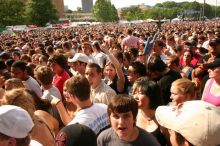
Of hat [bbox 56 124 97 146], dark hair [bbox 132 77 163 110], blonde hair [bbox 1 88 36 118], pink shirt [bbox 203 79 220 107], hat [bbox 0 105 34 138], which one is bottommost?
pink shirt [bbox 203 79 220 107]

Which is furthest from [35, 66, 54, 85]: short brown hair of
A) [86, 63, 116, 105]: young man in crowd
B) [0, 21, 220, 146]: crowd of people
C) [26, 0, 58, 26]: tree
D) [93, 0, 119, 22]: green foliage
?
[93, 0, 119, 22]: green foliage

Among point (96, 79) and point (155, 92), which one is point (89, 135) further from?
point (96, 79)

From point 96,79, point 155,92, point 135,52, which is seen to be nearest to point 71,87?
point 155,92

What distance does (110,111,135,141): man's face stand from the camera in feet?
9.96

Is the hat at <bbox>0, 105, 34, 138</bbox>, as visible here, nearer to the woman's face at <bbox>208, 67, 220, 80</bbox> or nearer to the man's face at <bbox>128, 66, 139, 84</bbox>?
the woman's face at <bbox>208, 67, 220, 80</bbox>

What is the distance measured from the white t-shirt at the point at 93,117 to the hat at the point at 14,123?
1.13 meters

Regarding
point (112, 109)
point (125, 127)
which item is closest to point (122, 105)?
point (112, 109)

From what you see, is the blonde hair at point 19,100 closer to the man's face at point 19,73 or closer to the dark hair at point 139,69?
the dark hair at point 139,69

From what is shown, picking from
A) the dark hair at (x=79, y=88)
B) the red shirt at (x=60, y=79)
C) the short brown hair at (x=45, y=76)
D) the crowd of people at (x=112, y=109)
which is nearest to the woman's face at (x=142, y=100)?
the crowd of people at (x=112, y=109)

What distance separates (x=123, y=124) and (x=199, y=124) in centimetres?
105

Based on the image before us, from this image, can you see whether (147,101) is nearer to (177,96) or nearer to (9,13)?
(177,96)

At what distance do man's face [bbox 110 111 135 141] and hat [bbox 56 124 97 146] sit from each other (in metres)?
0.23

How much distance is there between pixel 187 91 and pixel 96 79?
4.63 feet

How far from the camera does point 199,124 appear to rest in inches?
82.3
